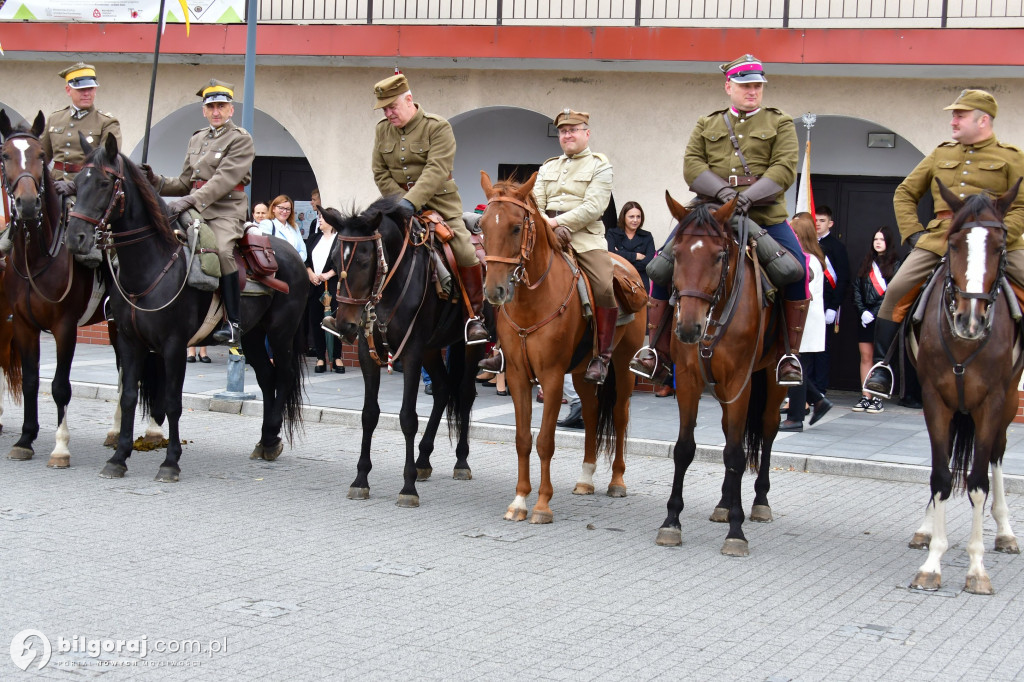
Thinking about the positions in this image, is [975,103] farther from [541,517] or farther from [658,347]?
[541,517]

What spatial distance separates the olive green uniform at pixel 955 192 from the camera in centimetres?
758

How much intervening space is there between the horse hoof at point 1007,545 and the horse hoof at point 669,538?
2.21m

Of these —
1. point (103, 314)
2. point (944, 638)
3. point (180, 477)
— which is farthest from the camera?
point (103, 314)

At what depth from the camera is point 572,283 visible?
869 cm

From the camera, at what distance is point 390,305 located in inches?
356

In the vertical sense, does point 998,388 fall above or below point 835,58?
below

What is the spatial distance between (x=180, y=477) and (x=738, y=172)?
5.14 m

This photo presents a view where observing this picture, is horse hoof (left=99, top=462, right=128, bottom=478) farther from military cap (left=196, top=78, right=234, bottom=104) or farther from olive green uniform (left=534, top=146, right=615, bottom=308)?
olive green uniform (left=534, top=146, right=615, bottom=308)

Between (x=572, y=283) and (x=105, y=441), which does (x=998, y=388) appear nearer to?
(x=572, y=283)

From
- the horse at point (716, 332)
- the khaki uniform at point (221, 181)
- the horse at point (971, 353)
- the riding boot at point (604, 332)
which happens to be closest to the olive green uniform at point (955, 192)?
the horse at point (971, 353)

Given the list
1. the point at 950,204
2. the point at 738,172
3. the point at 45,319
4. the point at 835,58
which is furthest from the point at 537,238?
the point at 835,58

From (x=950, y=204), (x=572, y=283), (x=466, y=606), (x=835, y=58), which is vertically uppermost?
(x=835, y=58)

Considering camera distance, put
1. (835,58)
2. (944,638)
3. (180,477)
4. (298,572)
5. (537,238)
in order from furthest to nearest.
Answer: (835,58) → (180,477) → (537,238) → (298,572) → (944,638)

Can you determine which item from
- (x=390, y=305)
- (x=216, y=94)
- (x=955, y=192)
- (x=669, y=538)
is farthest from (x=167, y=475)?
(x=955, y=192)
